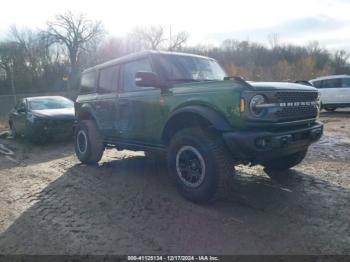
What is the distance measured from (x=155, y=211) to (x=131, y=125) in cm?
185

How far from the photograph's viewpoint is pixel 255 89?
3.74 metres

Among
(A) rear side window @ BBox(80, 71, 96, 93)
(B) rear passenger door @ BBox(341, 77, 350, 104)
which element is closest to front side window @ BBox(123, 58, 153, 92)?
(A) rear side window @ BBox(80, 71, 96, 93)

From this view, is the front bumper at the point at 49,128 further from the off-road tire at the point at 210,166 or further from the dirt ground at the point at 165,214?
the off-road tire at the point at 210,166

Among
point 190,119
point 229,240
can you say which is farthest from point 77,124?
point 229,240

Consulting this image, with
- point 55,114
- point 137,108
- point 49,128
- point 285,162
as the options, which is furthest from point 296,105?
point 55,114

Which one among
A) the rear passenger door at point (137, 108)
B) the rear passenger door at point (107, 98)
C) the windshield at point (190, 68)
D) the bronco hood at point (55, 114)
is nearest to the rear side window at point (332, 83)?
the bronco hood at point (55, 114)

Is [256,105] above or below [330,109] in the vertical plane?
above

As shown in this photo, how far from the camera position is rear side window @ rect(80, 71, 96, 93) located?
22.1 feet

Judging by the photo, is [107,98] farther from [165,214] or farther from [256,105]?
[256,105]

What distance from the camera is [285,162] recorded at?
543cm

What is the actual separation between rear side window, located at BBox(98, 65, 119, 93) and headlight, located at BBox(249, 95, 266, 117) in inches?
117

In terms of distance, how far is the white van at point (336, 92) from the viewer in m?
16.2

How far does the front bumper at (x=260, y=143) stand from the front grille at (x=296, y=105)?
21cm

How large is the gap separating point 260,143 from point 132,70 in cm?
275
